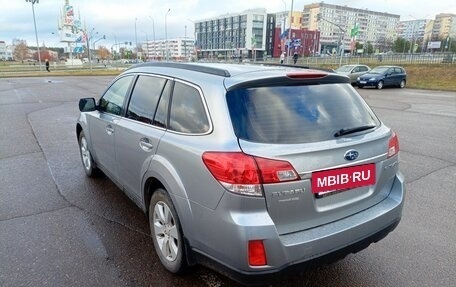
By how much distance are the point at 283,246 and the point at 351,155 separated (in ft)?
2.57

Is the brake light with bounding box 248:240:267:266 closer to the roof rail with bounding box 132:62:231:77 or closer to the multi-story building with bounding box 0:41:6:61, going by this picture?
the roof rail with bounding box 132:62:231:77

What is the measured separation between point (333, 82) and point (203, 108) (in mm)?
1121

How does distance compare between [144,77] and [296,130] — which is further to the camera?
[144,77]

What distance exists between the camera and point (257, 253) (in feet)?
6.63

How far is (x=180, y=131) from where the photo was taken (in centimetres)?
251

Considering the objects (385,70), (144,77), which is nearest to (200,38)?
(385,70)

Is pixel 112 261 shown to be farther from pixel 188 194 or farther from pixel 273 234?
pixel 273 234

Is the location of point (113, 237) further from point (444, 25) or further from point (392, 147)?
point (444, 25)

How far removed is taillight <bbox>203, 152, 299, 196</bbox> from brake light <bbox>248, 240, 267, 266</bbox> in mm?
292

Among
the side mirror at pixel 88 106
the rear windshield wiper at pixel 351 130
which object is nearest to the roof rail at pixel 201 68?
the rear windshield wiper at pixel 351 130

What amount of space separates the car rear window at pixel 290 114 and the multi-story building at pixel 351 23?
105691mm

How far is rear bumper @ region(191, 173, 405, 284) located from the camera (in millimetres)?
2012

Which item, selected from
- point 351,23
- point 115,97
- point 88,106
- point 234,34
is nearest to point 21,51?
point 234,34

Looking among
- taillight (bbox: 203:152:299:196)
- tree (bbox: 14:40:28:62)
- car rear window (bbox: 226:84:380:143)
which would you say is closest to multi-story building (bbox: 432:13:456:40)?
tree (bbox: 14:40:28:62)
